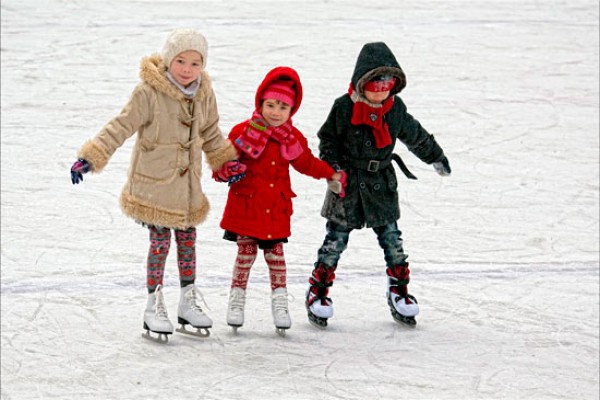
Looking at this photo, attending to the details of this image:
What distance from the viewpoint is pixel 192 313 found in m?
5.53

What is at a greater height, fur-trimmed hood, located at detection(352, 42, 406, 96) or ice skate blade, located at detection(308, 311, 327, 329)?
fur-trimmed hood, located at detection(352, 42, 406, 96)

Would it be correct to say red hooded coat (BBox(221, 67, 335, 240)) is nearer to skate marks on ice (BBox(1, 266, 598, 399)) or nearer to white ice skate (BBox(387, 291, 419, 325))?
skate marks on ice (BBox(1, 266, 598, 399))

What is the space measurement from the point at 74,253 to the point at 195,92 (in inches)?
78.3

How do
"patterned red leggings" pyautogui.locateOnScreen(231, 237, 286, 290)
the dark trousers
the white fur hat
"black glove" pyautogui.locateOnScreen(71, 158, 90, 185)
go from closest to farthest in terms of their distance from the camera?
"black glove" pyautogui.locateOnScreen(71, 158, 90, 185)
the white fur hat
"patterned red leggings" pyautogui.locateOnScreen(231, 237, 286, 290)
the dark trousers

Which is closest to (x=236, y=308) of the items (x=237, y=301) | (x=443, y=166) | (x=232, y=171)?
(x=237, y=301)

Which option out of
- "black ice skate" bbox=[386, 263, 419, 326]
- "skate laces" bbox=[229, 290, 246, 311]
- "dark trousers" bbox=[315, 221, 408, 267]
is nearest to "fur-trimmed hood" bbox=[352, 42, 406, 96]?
"dark trousers" bbox=[315, 221, 408, 267]

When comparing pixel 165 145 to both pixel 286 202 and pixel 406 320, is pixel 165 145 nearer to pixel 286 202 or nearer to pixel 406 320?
pixel 286 202

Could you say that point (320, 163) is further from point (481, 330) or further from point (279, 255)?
point (481, 330)

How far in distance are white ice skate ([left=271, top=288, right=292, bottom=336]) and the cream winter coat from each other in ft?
1.85

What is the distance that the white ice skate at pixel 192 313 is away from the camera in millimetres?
5510

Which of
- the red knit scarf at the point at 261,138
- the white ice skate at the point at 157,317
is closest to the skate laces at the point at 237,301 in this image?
the white ice skate at the point at 157,317

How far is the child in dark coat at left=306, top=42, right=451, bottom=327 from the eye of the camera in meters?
5.43

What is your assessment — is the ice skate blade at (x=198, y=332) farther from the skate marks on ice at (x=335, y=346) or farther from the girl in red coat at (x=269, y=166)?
the girl in red coat at (x=269, y=166)

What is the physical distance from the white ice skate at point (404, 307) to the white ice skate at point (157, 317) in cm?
115
